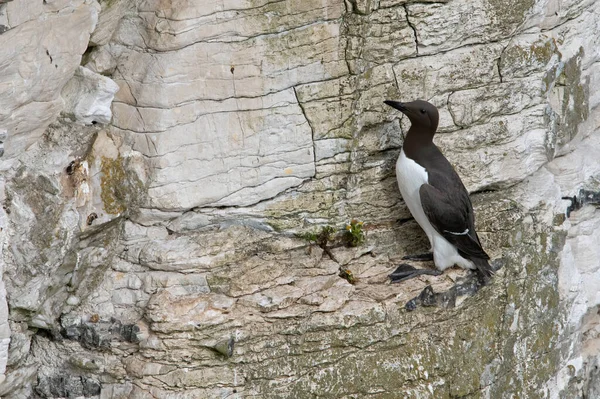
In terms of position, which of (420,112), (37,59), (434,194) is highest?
(37,59)

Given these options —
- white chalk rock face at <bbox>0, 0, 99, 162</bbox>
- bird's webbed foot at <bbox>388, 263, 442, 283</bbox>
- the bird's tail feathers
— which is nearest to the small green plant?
bird's webbed foot at <bbox>388, 263, 442, 283</bbox>

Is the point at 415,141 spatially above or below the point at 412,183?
above

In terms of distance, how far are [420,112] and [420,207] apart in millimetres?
707

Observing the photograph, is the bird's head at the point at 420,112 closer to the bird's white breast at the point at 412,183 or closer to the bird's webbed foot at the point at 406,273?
the bird's white breast at the point at 412,183

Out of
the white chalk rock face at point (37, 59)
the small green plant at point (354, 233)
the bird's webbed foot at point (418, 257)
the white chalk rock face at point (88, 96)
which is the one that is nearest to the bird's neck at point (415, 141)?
the small green plant at point (354, 233)

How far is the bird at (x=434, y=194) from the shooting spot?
609 centimetres

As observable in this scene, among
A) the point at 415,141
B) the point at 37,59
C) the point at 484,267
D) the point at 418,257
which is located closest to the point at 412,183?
the point at 415,141

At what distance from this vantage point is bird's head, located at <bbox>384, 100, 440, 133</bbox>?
19.8ft

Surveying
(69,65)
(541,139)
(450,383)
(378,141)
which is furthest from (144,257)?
(541,139)

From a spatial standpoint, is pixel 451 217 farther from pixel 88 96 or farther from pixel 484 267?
pixel 88 96

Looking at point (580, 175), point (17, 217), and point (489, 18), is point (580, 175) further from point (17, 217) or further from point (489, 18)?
point (17, 217)

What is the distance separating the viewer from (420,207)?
6219mm

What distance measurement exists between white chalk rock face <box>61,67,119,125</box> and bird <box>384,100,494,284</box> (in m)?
1.97

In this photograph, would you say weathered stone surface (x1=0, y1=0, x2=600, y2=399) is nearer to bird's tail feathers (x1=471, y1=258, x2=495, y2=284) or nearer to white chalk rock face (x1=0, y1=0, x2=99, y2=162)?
white chalk rock face (x1=0, y1=0, x2=99, y2=162)
